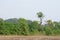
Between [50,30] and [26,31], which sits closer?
[26,31]

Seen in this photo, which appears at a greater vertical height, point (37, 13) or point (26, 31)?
point (37, 13)

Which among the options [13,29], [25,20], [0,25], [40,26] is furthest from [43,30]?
[0,25]

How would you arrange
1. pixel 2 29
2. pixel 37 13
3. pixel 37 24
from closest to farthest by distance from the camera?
pixel 2 29, pixel 37 24, pixel 37 13

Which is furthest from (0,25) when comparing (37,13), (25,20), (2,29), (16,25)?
(37,13)

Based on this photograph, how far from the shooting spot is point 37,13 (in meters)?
28.8

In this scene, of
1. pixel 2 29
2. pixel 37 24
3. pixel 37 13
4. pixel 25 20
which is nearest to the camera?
pixel 2 29

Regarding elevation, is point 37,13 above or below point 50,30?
above

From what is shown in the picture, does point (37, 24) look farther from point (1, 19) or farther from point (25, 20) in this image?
point (1, 19)

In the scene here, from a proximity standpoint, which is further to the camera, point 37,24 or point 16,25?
point 37,24

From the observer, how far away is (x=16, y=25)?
21.9 meters

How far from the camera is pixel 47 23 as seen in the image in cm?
2914

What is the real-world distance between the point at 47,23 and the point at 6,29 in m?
9.78

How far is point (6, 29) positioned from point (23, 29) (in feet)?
6.94

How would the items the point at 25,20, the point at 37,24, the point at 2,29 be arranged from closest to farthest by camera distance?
the point at 2,29
the point at 25,20
the point at 37,24
